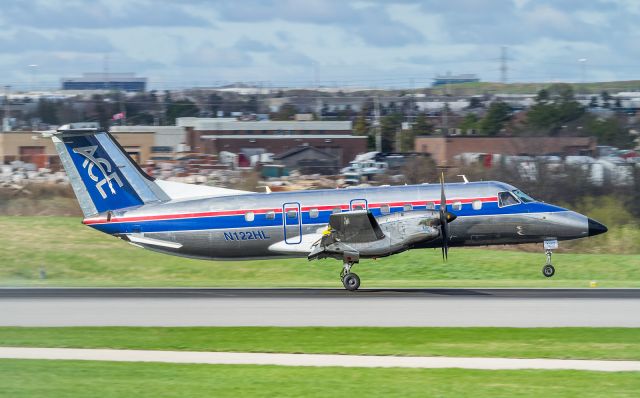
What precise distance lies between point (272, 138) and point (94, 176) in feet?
240

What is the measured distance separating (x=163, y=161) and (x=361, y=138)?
2255cm

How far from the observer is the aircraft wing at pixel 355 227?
27891mm

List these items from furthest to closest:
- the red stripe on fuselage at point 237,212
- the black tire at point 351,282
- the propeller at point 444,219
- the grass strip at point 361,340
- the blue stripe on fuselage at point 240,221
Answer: the blue stripe on fuselage at point 240,221 → the red stripe on fuselage at point 237,212 → the black tire at point 351,282 → the propeller at point 444,219 → the grass strip at point 361,340

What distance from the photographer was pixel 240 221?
30641mm

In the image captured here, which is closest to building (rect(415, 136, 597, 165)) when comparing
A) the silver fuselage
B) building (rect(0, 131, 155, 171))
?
building (rect(0, 131, 155, 171))

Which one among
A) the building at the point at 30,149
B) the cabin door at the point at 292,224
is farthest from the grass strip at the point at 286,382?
the building at the point at 30,149

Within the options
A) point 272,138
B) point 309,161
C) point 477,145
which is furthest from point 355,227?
point 272,138

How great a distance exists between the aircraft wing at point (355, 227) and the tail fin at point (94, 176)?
692 centimetres

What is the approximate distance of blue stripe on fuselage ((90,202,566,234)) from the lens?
30.2m

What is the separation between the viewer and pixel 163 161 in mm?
89875

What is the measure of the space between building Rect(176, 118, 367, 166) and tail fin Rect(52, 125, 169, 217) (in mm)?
67359

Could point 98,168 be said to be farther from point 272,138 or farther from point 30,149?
point 272,138

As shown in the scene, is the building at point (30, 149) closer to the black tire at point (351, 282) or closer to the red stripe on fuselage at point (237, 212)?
the red stripe on fuselage at point (237, 212)

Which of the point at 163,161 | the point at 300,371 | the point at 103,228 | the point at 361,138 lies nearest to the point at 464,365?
the point at 300,371
